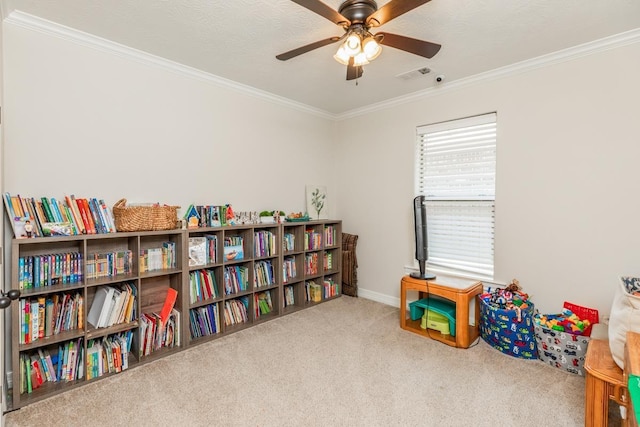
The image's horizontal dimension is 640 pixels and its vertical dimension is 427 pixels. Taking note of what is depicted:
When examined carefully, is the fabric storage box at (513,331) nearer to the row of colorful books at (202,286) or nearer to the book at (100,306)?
the row of colorful books at (202,286)

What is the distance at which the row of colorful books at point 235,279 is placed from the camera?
2.99 meters

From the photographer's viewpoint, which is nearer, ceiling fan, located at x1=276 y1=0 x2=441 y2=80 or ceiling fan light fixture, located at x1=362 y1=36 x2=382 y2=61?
ceiling fan, located at x1=276 y1=0 x2=441 y2=80

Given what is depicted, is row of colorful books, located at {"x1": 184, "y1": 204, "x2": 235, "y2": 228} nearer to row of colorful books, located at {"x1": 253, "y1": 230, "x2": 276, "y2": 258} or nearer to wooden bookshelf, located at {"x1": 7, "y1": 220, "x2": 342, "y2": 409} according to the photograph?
wooden bookshelf, located at {"x1": 7, "y1": 220, "x2": 342, "y2": 409}

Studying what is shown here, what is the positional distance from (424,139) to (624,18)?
1709mm

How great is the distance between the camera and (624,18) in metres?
2.07

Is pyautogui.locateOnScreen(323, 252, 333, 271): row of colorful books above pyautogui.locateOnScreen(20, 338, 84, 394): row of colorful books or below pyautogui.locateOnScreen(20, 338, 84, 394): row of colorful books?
above

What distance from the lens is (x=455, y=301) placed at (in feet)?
8.86

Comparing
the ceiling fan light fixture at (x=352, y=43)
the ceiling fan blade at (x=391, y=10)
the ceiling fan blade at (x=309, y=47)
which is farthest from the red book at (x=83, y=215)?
the ceiling fan blade at (x=391, y=10)

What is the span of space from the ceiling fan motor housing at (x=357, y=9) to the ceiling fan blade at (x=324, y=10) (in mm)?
32

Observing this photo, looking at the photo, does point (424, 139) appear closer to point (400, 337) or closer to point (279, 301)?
point (400, 337)

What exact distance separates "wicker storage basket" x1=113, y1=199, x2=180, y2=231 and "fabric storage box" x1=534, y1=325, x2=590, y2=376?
9.96ft

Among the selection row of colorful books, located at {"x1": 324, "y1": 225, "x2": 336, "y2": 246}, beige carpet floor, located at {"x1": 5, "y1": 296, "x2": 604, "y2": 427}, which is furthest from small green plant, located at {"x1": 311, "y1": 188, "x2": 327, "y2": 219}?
beige carpet floor, located at {"x1": 5, "y1": 296, "x2": 604, "y2": 427}

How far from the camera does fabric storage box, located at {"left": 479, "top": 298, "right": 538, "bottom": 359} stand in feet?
8.04

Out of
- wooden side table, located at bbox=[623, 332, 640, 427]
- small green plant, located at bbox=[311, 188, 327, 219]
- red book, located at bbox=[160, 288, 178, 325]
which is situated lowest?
red book, located at bbox=[160, 288, 178, 325]
